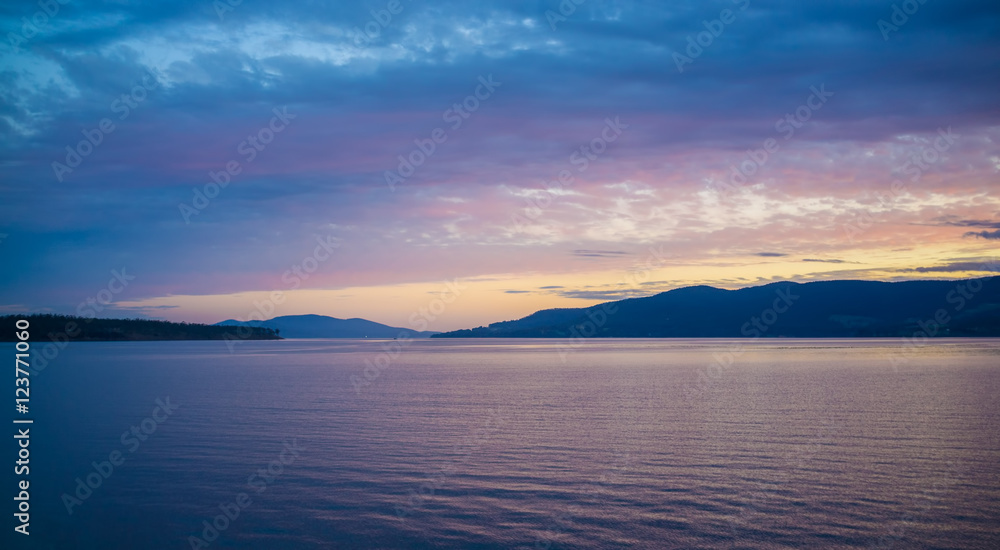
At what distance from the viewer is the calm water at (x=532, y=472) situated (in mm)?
13156

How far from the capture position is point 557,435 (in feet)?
79.4

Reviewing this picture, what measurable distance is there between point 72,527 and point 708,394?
33.0 m

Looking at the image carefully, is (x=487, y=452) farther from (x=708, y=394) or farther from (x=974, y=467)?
(x=708, y=394)

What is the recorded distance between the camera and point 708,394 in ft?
125

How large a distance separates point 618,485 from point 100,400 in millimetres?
34669

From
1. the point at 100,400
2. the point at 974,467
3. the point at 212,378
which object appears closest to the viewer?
the point at 974,467

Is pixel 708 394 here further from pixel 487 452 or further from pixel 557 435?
pixel 487 452

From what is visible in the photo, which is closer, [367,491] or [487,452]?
[367,491]

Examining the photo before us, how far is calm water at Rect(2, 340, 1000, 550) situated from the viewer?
43.2ft

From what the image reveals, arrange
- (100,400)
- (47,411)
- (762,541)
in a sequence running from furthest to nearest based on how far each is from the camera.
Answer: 1. (100,400)
2. (47,411)
3. (762,541)

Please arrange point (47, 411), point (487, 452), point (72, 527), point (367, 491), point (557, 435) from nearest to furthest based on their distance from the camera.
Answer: point (72, 527) < point (367, 491) < point (487, 452) < point (557, 435) < point (47, 411)

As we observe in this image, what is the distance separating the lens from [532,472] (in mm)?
18109

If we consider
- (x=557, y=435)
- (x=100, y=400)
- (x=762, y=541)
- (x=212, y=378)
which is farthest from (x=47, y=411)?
(x=762, y=541)

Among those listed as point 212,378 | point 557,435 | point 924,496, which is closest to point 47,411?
point 212,378
